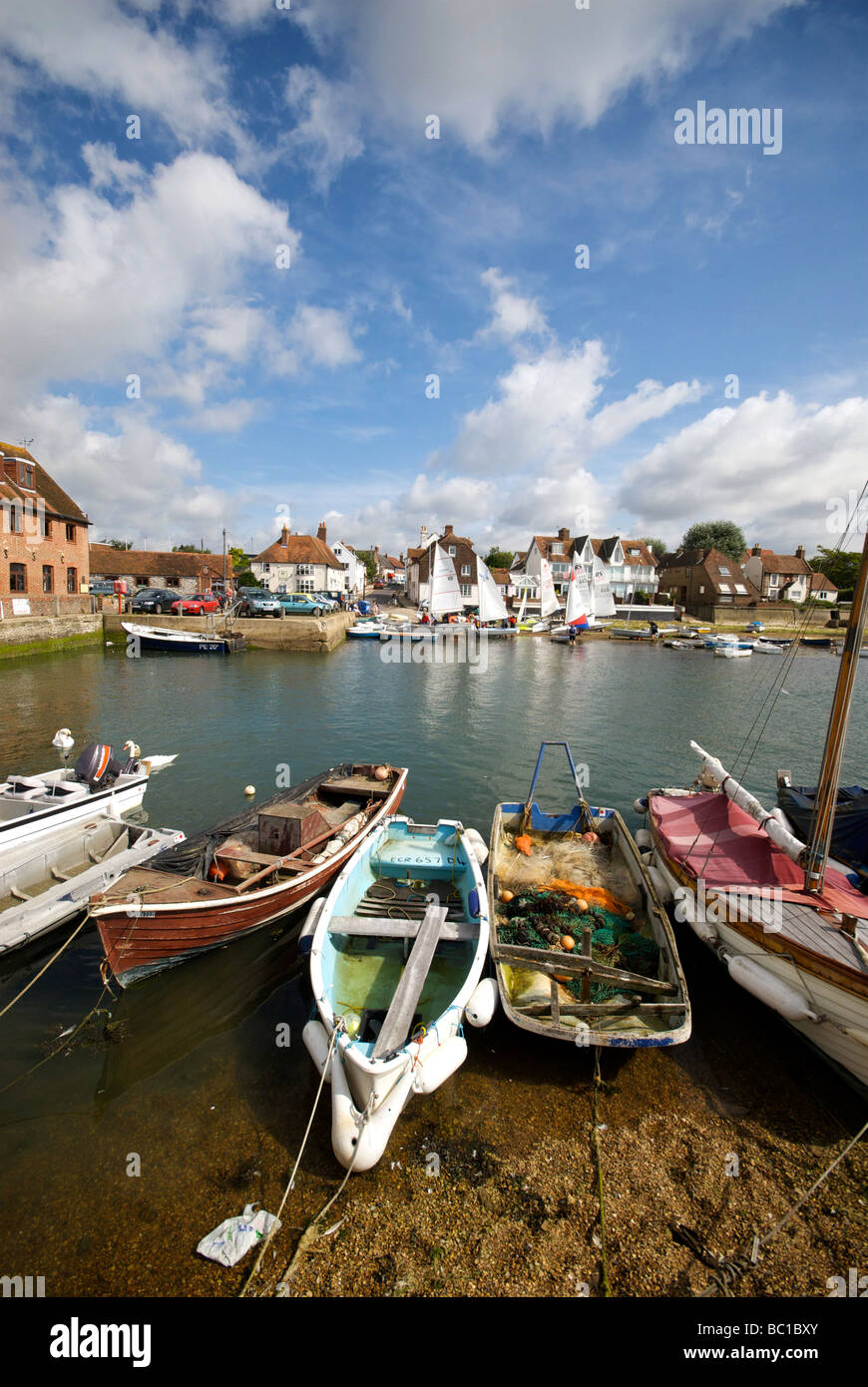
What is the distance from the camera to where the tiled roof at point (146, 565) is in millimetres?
69750

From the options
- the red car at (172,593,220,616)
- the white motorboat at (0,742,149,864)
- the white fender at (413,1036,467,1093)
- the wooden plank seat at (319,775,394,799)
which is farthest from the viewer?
the red car at (172,593,220,616)

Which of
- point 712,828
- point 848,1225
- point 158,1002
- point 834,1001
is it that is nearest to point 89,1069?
point 158,1002

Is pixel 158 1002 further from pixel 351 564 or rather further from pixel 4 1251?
pixel 351 564

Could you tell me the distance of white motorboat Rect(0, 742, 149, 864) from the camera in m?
10.5

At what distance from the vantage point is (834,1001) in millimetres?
6598

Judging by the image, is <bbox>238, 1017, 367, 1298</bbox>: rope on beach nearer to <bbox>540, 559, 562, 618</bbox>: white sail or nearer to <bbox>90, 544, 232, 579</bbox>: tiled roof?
<bbox>540, 559, 562, 618</bbox>: white sail

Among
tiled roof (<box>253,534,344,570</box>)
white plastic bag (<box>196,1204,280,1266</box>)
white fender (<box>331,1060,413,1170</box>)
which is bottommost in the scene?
white plastic bag (<box>196,1204,280,1266</box>)

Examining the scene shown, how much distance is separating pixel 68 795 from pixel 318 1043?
929 cm

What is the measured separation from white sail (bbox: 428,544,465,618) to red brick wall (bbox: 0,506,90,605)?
30.0 m

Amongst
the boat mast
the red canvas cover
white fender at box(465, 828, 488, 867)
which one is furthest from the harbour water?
white fender at box(465, 828, 488, 867)

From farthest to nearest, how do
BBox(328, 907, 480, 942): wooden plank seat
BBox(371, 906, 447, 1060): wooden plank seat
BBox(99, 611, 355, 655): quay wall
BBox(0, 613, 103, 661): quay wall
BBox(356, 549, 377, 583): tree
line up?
BBox(356, 549, 377, 583): tree, BBox(99, 611, 355, 655): quay wall, BBox(0, 613, 103, 661): quay wall, BBox(328, 907, 480, 942): wooden plank seat, BBox(371, 906, 447, 1060): wooden plank seat

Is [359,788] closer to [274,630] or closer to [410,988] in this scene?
[410,988]

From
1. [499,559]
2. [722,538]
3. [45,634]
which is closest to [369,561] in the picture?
[499,559]

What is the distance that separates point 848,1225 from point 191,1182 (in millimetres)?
6451
